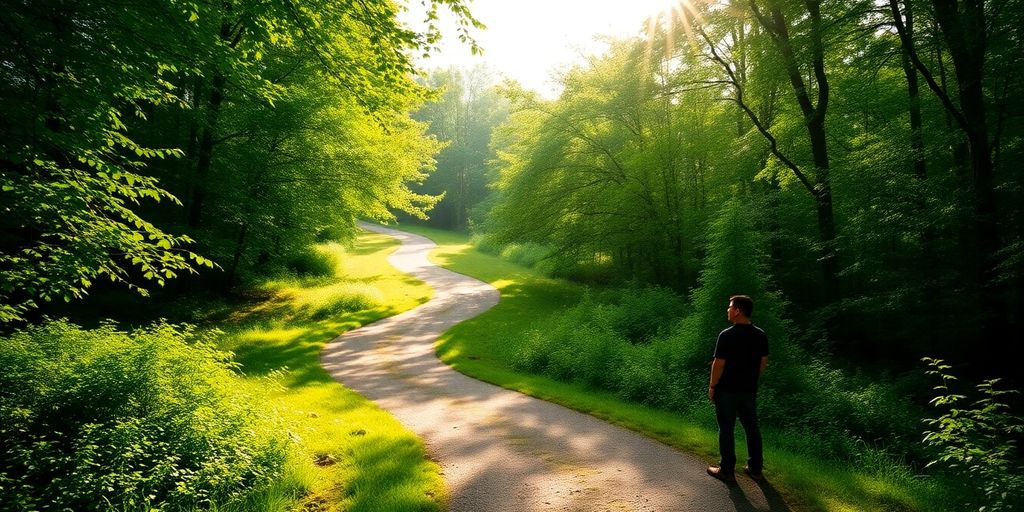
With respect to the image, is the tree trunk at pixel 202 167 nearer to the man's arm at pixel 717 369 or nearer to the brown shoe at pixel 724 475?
the man's arm at pixel 717 369

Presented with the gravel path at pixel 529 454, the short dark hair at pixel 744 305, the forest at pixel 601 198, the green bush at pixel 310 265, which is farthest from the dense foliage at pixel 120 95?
the green bush at pixel 310 265

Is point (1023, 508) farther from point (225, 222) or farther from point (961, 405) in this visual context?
point (225, 222)

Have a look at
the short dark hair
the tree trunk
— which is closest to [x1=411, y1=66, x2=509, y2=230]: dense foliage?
the tree trunk

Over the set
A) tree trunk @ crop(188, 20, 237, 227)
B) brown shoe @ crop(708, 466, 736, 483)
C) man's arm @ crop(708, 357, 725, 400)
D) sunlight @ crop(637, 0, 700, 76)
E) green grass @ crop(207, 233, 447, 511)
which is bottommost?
green grass @ crop(207, 233, 447, 511)

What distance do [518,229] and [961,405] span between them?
18.1 meters

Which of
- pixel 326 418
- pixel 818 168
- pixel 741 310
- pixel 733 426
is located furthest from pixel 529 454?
pixel 818 168

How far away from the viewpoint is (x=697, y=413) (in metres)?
8.45

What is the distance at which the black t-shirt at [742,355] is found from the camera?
5.44m

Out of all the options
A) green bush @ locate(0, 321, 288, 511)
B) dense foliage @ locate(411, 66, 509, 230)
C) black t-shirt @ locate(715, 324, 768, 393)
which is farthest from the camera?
dense foliage @ locate(411, 66, 509, 230)

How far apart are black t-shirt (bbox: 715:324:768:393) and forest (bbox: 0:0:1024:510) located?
1650mm

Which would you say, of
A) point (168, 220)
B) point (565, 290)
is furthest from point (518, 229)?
point (168, 220)

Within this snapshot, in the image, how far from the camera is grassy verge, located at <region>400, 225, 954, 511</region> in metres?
5.08

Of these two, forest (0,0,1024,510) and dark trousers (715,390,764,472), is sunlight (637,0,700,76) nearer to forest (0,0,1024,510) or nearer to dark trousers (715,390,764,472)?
forest (0,0,1024,510)

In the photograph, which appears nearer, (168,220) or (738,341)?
(738,341)
